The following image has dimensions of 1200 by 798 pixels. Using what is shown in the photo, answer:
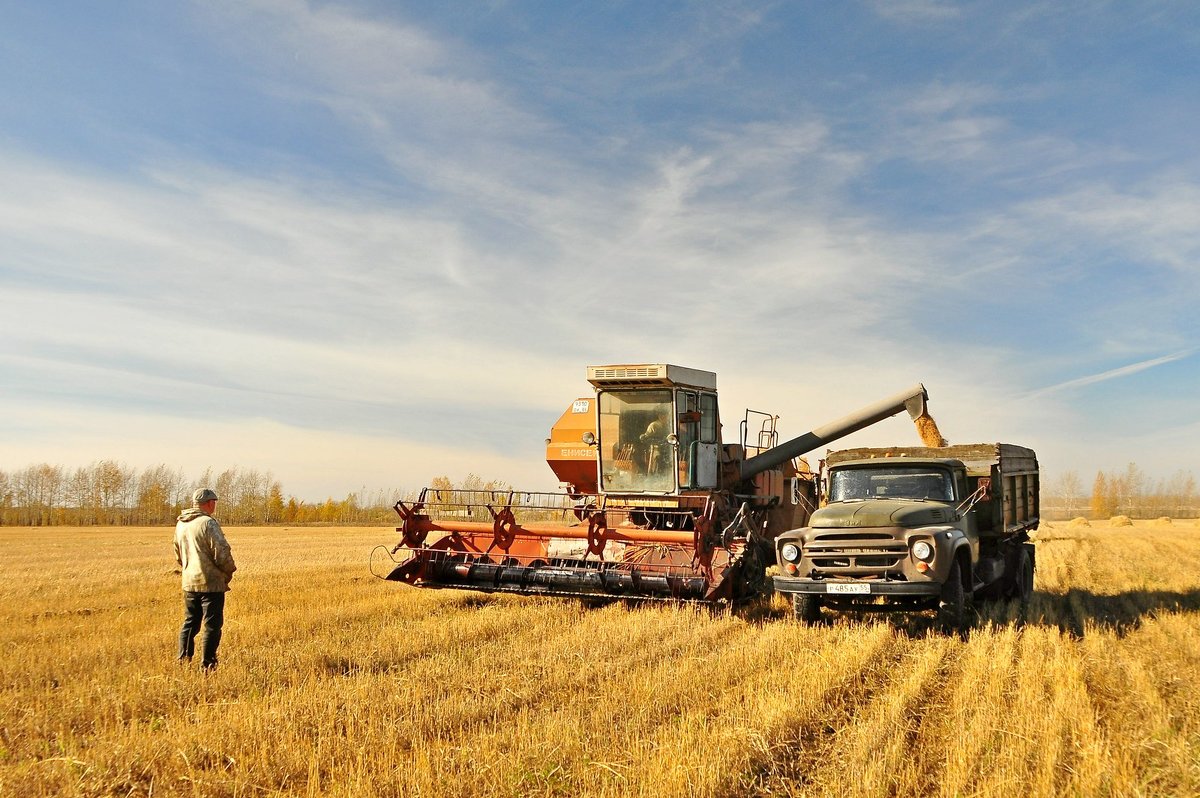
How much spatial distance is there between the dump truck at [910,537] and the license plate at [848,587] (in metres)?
0.01

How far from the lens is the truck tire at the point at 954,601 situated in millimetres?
9055

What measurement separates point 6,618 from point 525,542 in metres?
6.69

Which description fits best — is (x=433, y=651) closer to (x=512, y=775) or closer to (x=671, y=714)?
(x=671, y=714)

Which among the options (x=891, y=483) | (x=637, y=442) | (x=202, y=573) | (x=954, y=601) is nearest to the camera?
(x=202, y=573)

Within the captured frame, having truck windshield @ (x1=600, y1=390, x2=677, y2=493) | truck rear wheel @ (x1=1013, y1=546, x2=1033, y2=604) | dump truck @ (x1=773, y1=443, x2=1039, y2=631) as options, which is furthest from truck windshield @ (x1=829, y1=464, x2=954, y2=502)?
truck windshield @ (x1=600, y1=390, x2=677, y2=493)

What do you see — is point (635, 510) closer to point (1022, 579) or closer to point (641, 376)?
point (641, 376)

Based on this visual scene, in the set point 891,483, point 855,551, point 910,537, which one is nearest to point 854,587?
point 855,551

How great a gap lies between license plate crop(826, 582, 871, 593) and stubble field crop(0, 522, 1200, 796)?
44 centimetres

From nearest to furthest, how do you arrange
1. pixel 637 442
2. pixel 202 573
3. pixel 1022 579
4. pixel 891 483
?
1. pixel 202 573
2. pixel 891 483
3. pixel 1022 579
4. pixel 637 442

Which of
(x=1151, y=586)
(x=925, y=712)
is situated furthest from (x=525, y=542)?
(x=1151, y=586)

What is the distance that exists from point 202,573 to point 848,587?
6329 mm

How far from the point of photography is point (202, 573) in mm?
7688

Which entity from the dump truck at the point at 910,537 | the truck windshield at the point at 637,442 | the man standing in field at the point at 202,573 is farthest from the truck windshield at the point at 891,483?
the man standing in field at the point at 202,573

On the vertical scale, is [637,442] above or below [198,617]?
above
